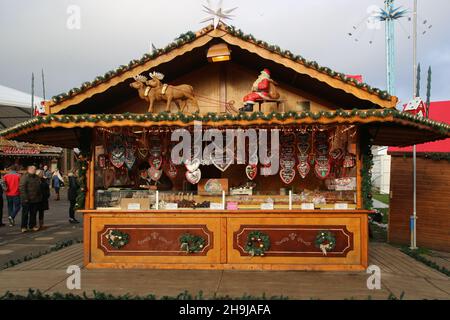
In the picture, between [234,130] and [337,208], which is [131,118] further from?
[337,208]

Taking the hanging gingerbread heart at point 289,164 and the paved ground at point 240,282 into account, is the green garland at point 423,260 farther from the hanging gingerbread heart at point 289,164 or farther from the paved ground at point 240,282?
the hanging gingerbread heart at point 289,164

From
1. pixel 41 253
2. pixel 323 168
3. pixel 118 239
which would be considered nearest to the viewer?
pixel 118 239

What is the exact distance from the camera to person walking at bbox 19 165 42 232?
13.0 m

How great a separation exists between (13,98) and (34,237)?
32426 millimetres

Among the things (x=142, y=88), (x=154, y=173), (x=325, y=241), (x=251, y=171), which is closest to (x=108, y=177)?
(x=154, y=173)

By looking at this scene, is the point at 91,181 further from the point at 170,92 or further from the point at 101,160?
the point at 170,92

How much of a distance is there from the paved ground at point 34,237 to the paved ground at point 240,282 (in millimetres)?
1794

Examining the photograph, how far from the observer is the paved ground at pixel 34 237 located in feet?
33.0

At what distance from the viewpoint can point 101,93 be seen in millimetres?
8797

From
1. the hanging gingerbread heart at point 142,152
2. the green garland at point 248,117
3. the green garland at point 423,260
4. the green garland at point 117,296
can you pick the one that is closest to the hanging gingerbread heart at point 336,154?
the green garland at point 248,117

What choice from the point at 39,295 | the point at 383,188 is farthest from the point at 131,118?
the point at 383,188

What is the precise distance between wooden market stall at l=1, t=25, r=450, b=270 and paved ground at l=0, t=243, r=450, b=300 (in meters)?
0.46

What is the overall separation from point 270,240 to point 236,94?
11.8 ft

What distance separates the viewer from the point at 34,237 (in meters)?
12.4
